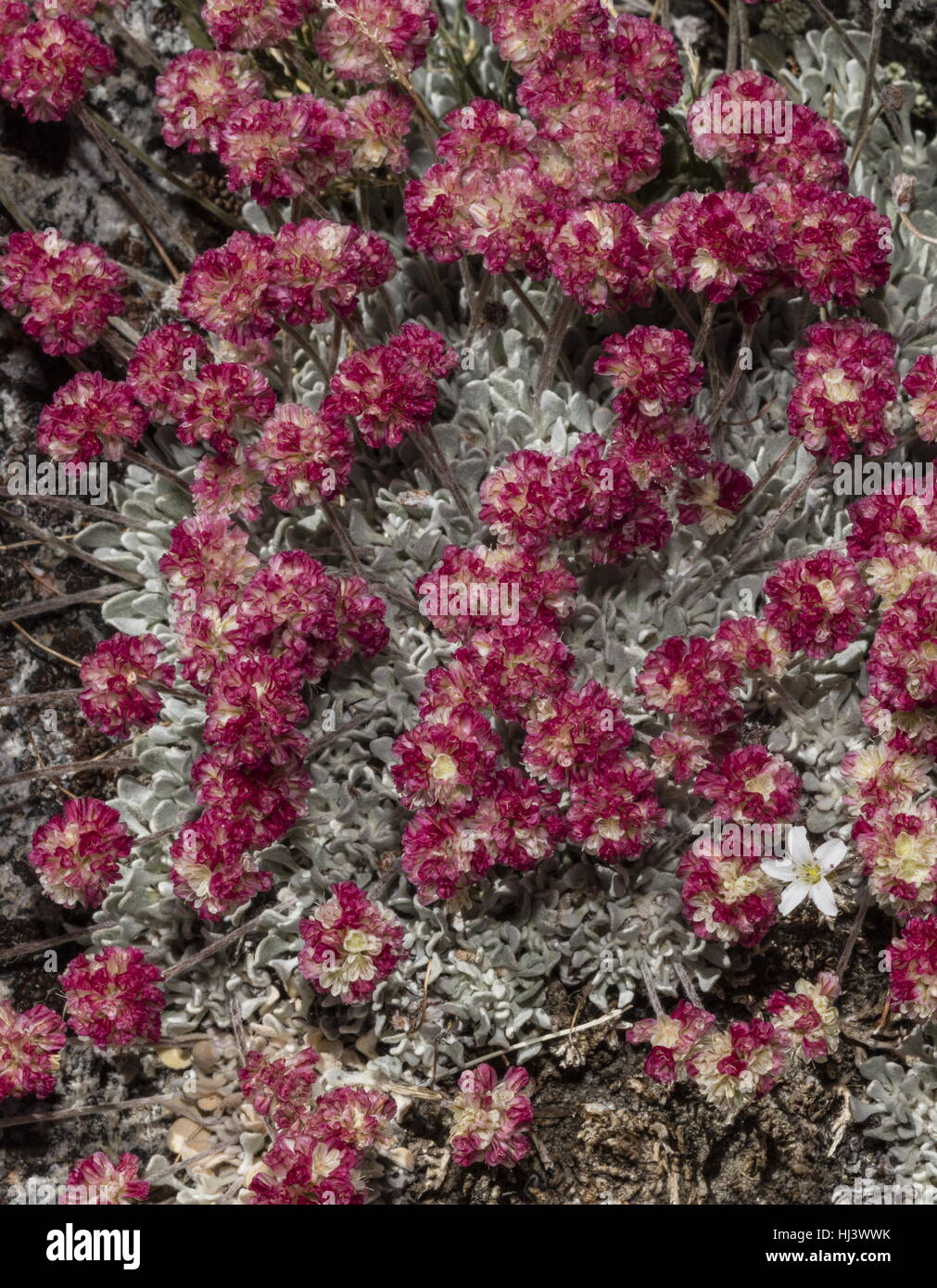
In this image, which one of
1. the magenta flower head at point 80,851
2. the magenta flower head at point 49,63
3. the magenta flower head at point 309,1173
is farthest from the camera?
the magenta flower head at point 49,63

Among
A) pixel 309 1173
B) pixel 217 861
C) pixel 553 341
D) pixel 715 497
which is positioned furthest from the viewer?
pixel 553 341

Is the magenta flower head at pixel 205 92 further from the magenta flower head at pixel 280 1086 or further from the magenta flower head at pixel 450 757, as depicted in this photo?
the magenta flower head at pixel 280 1086

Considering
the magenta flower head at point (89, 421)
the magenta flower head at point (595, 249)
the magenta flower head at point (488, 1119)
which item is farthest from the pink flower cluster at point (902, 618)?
the magenta flower head at point (89, 421)

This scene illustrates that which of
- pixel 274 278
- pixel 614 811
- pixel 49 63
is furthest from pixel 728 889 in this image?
pixel 49 63

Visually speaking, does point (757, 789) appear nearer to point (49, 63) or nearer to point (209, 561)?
point (209, 561)

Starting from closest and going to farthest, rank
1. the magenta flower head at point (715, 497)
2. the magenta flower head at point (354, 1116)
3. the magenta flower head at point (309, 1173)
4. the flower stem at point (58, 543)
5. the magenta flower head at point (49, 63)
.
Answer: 1. the magenta flower head at point (309, 1173)
2. the magenta flower head at point (354, 1116)
3. the magenta flower head at point (715, 497)
4. the magenta flower head at point (49, 63)
5. the flower stem at point (58, 543)

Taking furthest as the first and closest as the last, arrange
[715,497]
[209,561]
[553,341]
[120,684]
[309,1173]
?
[553,341], [715,497], [209,561], [120,684], [309,1173]

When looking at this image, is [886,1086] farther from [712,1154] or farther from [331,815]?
[331,815]
